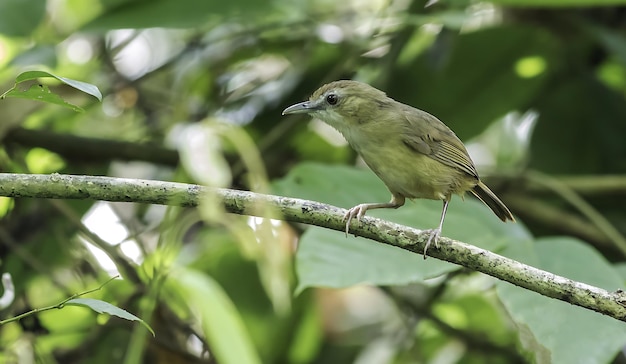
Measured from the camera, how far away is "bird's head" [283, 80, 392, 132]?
3.13 meters

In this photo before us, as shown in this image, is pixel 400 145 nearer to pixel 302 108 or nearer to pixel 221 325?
pixel 302 108

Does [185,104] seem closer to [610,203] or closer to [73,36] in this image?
[73,36]

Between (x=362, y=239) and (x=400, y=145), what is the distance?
1.17 ft

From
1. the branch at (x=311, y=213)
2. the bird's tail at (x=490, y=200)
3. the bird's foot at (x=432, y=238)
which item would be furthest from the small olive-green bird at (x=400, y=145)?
the branch at (x=311, y=213)

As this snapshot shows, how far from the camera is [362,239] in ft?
9.01

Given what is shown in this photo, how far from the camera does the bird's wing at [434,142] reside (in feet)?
9.50

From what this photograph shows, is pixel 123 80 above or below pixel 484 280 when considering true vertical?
above

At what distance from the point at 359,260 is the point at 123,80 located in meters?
1.96

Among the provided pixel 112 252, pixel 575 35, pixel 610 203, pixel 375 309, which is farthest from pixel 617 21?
pixel 112 252

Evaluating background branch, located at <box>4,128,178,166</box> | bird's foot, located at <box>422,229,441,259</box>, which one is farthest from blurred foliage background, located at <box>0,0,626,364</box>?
bird's foot, located at <box>422,229,441,259</box>

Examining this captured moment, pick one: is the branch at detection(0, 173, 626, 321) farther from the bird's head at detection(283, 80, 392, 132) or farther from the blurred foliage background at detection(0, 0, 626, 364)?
the bird's head at detection(283, 80, 392, 132)

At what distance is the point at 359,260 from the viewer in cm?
259

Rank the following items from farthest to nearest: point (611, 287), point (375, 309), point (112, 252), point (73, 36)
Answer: point (375, 309)
point (73, 36)
point (112, 252)
point (611, 287)

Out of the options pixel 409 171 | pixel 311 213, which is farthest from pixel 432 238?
pixel 409 171
